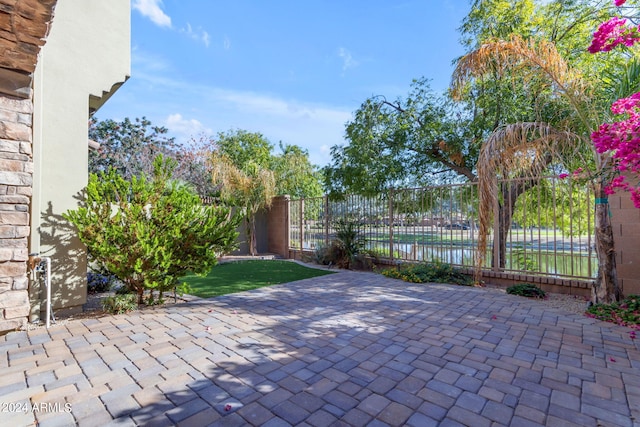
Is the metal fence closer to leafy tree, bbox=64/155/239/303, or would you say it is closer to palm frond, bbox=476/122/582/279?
palm frond, bbox=476/122/582/279

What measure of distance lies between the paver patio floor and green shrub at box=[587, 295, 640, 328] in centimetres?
24

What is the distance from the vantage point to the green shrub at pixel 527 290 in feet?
19.5

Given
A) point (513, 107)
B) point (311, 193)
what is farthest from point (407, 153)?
point (311, 193)

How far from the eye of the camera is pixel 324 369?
121 inches

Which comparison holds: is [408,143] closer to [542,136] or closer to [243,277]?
[542,136]

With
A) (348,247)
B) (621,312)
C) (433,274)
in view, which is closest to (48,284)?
(348,247)

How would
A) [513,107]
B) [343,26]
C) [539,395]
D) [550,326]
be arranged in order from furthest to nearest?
1. [343,26]
2. [513,107]
3. [550,326]
4. [539,395]

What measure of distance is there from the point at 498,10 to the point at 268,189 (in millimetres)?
9422

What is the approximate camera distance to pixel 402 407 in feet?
7.98

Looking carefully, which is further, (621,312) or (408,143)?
(408,143)

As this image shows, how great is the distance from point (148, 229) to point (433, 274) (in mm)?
6342

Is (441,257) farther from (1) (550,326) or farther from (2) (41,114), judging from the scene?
(2) (41,114)

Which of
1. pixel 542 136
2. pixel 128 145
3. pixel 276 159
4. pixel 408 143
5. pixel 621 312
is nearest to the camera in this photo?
pixel 621 312

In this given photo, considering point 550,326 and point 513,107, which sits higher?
point 513,107
